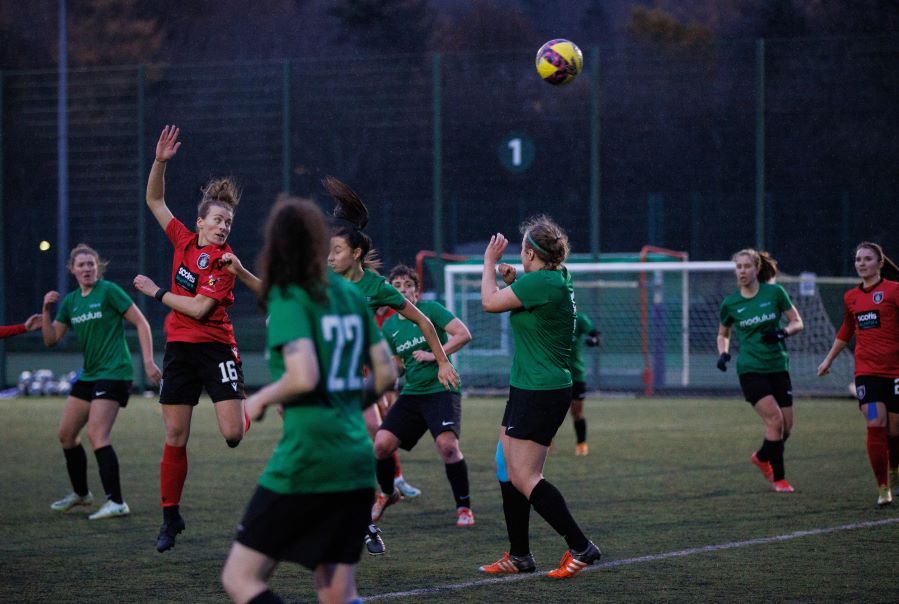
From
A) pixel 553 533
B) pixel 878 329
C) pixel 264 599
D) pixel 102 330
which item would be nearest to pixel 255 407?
pixel 264 599

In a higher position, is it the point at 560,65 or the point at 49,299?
the point at 560,65

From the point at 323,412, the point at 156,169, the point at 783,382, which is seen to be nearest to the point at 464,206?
the point at 783,382

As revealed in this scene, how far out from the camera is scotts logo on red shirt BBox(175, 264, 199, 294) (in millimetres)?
6840

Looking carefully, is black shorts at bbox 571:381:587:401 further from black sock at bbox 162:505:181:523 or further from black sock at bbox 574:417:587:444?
black sock at bbox 162:505:181:523

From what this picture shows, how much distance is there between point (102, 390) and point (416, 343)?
246cm

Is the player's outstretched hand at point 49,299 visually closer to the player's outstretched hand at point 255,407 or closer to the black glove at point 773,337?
the player's outstretched hand at point 255,407

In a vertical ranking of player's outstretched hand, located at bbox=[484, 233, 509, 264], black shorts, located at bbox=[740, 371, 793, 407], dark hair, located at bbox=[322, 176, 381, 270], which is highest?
dark hair, located at bbox=[322, 176, 381, 270]

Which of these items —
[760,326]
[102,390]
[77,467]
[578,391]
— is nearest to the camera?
[102,390]

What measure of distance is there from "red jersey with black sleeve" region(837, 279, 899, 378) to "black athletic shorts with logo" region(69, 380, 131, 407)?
5866mm

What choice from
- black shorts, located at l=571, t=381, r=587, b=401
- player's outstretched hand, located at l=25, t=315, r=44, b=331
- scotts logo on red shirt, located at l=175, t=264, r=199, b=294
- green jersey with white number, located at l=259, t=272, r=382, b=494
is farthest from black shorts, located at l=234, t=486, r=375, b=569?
black shorts, located at l=571, t=381, r=587, b=401

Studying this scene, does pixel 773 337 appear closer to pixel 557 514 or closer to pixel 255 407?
pixel 557 514

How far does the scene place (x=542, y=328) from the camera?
641 centimetres

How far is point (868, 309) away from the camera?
30.0ft

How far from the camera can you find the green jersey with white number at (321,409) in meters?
3.90
